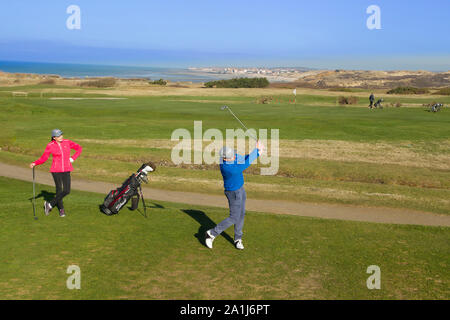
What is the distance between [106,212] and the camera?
476 inches

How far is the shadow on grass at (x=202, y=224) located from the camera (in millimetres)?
10672

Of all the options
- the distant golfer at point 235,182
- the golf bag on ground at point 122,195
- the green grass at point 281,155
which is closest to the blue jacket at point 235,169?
the distant golfer at point 235,182

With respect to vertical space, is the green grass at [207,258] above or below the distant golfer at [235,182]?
below

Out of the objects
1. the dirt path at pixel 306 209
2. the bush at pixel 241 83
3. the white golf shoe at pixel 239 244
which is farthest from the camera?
the bush at pixel 241 83

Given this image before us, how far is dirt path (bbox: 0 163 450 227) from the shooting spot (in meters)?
15.7

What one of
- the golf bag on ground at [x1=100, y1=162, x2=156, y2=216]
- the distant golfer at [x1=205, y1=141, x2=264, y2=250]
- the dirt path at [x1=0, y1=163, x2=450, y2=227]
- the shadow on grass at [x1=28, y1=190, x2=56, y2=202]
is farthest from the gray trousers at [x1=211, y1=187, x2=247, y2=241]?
the shadow on grass at [x1=28, y1=190, x2=56, y2=202]

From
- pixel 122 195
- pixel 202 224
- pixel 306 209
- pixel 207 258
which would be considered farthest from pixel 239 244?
pixel 306 209

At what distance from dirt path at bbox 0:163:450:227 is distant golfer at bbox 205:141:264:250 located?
676 cm

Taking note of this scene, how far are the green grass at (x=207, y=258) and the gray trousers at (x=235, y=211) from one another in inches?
19.6

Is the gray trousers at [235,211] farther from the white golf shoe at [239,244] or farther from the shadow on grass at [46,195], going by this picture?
the shadow on grass at [46,195]

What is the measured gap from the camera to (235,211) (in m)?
9.72

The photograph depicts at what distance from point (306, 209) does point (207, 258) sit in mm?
8509

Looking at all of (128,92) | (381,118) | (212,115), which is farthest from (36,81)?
(381,118)

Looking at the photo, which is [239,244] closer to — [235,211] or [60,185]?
[235,211]
